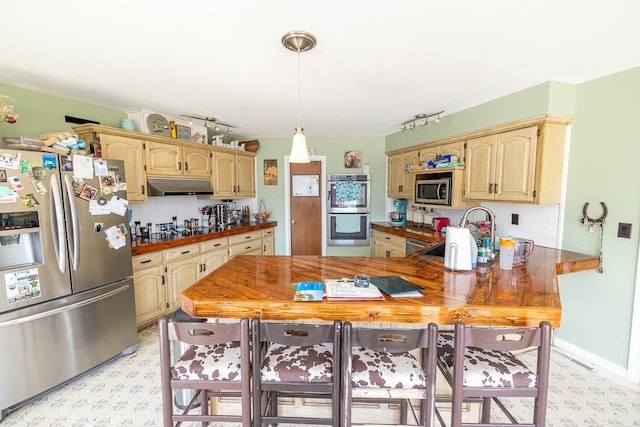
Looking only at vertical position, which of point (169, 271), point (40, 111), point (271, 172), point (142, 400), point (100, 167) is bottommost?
point (142, 400)

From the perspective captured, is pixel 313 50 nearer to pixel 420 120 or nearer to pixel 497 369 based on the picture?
pixel 497 369

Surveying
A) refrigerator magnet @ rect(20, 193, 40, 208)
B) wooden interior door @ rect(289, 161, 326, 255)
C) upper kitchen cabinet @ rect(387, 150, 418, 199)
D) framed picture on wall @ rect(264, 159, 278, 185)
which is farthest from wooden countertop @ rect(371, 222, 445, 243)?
refrigerator magnet @ rect(20, 193, 40, 208)

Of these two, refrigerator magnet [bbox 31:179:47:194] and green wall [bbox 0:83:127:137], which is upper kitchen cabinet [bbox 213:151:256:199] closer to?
green wall [bbox 0:83:127:137]

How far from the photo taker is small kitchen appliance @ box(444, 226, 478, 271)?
5.89 feet

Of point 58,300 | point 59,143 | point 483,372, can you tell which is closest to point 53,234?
point 58,300

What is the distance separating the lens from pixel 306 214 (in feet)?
15.9

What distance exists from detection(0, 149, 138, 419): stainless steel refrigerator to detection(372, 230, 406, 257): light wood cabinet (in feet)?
9.87

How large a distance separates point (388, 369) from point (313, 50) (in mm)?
1826

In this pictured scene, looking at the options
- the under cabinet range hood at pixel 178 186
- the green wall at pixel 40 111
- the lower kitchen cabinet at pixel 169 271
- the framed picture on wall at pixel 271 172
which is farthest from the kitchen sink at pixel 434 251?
the green wall at pixel 40 111

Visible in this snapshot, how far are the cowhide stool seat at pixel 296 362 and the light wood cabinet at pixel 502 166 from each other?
2253 mm

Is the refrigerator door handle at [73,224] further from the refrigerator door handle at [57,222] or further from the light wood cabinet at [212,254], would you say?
the light wood cabinet at [212,254]

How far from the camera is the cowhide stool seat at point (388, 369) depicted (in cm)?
112

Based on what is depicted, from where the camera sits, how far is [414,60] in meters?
1.98

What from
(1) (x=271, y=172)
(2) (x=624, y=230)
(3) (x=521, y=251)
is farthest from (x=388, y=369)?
(1) (x=271, y=172)
